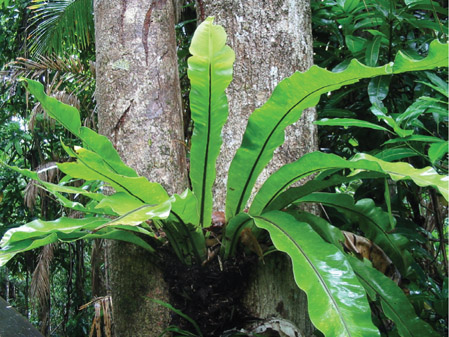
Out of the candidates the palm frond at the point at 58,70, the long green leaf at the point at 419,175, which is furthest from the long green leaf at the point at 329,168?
the palm frond at the point at 58,70

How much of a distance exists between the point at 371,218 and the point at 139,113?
2.22 ft

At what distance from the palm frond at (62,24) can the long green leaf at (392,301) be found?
279 cm

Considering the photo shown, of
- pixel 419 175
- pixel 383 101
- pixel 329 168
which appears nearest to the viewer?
pixel 419 175

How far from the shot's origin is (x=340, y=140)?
1.96 meters

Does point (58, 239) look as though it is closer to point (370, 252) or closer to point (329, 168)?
point (329, 168)

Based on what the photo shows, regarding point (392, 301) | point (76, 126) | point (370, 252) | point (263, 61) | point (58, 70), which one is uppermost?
point (58, 70)

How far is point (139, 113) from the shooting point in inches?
43.0

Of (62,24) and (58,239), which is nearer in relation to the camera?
(58,239)

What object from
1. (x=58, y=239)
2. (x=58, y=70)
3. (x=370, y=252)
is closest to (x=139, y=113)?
(x=58, y=239)

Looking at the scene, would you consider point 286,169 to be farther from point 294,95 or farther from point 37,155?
point 37,155

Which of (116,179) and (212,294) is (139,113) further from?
(212,294)

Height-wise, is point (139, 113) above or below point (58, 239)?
above

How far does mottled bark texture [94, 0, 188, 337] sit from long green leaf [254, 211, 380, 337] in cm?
35

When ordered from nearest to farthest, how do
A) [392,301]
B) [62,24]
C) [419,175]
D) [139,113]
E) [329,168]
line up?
[419,175] < [329,168] < [392,301] < [139,113] < [62,24]
